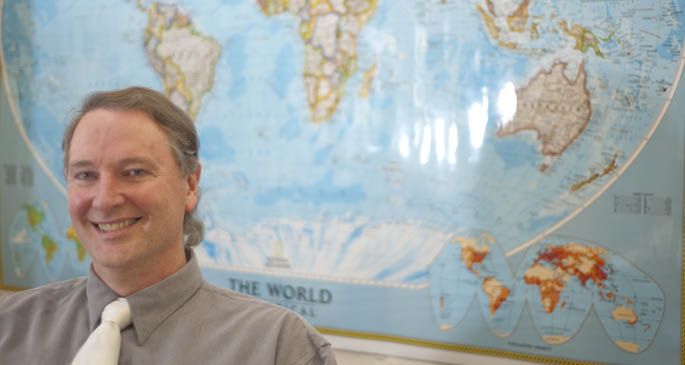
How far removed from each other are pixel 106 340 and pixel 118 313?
62 mm

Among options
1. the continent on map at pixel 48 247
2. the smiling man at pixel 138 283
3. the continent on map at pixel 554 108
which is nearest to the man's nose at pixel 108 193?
the smiling man at pixel 138 283

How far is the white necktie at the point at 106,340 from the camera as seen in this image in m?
1.00

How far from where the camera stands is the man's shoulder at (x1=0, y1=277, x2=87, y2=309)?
1.19 m

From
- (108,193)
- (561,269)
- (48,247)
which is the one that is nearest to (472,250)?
(561,269)

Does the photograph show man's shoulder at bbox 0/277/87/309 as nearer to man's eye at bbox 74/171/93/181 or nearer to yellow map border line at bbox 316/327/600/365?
man's eye at bbox 74/171/93/181

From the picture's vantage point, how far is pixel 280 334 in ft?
3.58

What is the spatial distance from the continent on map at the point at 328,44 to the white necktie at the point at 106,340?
0.99 metres

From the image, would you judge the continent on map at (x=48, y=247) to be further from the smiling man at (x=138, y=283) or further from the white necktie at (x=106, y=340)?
the white necktie at (x=106, y=340)

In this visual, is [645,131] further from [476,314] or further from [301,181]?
[301,181]

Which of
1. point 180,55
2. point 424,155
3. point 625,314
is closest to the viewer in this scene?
point 625,314

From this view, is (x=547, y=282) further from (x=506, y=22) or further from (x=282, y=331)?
(x=282, y=331)

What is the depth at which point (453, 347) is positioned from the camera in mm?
1717

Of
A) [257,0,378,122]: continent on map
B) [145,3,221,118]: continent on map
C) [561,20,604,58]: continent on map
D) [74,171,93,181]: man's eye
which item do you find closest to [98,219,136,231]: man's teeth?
[74,171,93,181]: man's eye

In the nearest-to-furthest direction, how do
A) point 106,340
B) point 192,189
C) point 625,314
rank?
1. point 106,340
2. point 192,189
3. point 625,314
